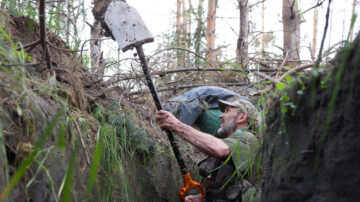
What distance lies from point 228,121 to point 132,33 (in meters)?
1.28

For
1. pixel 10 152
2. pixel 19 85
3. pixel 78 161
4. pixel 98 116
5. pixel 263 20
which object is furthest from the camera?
pixel 263 20

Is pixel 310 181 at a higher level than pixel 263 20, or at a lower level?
lower

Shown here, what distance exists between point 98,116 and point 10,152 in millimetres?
1317

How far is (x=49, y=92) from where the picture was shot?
Result: 1931 millimetres

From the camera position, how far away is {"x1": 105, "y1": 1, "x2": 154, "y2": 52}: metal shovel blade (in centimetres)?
295

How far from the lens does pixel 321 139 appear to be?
4.12 ft

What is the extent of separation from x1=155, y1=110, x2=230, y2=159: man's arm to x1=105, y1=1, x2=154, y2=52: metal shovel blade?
2.13ft

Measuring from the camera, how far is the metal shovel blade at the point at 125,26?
2945 mm

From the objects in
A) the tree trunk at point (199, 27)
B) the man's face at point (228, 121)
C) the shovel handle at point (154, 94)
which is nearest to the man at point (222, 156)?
the shovel handle at point (154, 94)

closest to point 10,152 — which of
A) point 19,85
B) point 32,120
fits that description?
point 32,120

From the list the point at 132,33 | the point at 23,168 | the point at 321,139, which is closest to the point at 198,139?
the point at 132,33

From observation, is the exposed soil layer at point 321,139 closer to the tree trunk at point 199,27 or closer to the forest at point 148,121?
the forest at point 148,121

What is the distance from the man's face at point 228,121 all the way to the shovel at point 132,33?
67cm

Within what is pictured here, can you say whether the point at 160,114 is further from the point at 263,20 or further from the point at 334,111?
the point at 263,20
